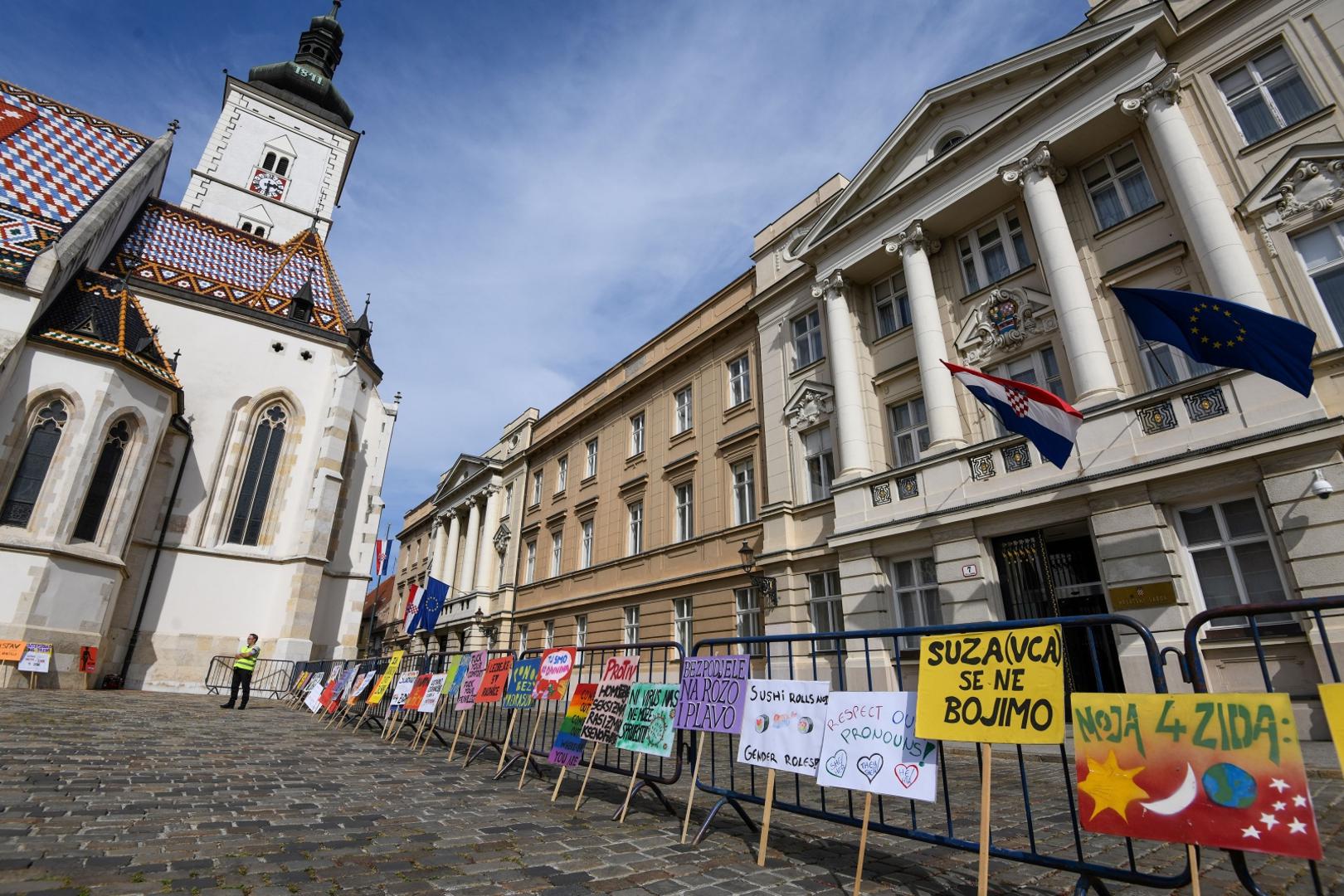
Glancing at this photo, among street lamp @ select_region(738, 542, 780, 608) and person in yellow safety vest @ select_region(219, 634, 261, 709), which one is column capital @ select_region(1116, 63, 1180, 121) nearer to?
street lamp @ select_region(738, 542, 780, 608)

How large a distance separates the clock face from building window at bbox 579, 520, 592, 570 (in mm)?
33478

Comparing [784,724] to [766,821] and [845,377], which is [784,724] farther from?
[845,377]

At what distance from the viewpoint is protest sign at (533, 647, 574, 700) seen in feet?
24.0

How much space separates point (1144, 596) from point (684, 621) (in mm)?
11654

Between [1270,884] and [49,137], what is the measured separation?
Result: 3910 centimetres

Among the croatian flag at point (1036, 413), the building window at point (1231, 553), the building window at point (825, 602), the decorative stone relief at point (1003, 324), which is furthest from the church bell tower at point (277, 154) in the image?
the building window at point (1231, 553)

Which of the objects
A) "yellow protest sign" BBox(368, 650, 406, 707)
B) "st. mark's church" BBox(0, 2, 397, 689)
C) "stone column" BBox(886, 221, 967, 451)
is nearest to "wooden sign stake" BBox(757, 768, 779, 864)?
"yellow protest sign" BBox(368, 650, 406, 707)

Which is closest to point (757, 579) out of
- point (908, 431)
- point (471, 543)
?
point (908, 431)

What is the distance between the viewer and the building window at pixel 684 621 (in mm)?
18172

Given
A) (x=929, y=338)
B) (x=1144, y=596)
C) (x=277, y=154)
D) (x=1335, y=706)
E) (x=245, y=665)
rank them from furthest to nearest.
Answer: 1. (x=277, y=154)
2. (x=245, y=665)
3. (x=929, y=338)
4. (x=1144, y=596)
5. (x=1335, y=706)

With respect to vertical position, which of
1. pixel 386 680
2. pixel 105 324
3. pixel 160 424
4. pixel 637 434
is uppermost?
pixel 105 324

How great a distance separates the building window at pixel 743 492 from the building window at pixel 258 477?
19049 millimetres

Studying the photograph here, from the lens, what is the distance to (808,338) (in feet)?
57.3

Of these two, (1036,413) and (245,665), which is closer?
(1036,413)
